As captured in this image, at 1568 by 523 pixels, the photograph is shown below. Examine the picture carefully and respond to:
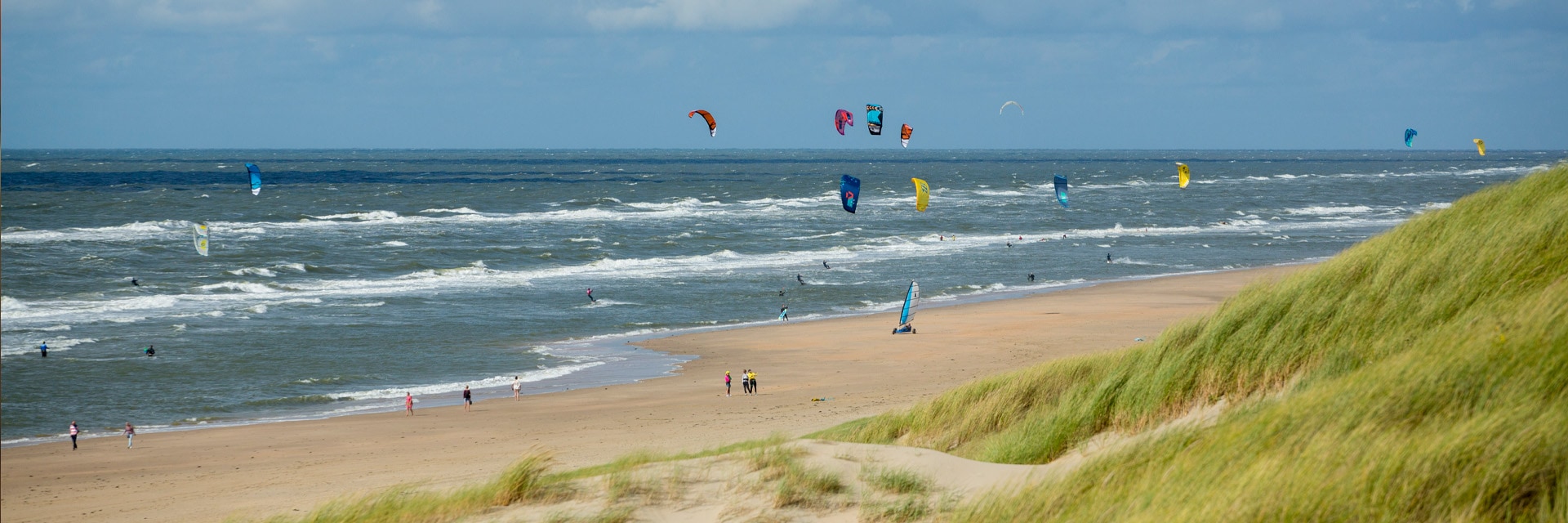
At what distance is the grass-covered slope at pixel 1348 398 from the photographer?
384cm

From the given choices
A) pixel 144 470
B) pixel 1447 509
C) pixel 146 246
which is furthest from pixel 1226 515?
pixel 146 246

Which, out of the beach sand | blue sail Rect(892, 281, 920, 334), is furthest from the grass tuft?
blue sail Rect(892, 281, 920, 334)

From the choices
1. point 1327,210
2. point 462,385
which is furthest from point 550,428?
point 1327,210

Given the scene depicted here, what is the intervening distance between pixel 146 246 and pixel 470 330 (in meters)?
22.7

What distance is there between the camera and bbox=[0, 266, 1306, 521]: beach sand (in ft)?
44.3

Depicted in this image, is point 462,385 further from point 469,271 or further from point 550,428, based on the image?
point 469,271

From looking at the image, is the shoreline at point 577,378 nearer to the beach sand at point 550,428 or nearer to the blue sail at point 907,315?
the beach sand at point 550,428

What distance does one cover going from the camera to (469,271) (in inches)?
1539

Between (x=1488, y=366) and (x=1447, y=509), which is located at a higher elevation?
(x=1488, y=366)

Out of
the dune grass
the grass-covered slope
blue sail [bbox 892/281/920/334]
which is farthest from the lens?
blue sail [bbox 892/281/920/334]

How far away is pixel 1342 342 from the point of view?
6359mm

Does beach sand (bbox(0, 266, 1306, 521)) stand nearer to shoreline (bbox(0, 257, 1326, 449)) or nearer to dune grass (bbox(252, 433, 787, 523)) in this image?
shoreline (bbox(0, 257, 1326, 449))

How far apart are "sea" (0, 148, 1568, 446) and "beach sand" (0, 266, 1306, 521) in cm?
138

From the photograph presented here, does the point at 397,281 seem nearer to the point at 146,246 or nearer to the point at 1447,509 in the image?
the point at 146,246
